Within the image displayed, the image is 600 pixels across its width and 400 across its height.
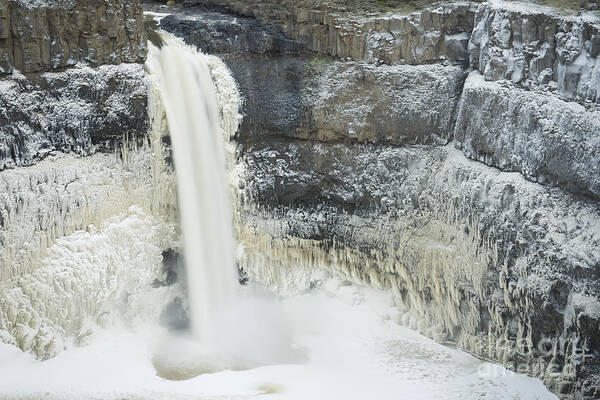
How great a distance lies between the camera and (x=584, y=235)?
9375 millimetres

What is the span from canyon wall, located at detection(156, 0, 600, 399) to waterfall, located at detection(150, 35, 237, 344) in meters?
0.49

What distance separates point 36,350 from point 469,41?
25.9ft

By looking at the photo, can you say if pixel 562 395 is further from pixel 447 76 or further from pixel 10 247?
pixel 10 247

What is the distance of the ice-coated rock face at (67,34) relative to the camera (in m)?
10.1

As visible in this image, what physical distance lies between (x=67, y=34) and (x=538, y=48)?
6.60 m

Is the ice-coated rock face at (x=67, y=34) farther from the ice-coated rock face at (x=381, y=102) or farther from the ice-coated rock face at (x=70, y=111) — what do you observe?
the ice-coated rock face at (x=381, y=102)

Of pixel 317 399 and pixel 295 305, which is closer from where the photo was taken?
pixel 317 399

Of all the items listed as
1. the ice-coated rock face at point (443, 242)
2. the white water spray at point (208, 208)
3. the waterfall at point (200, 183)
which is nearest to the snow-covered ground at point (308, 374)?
the ice-coated rock face at point (443, 242)

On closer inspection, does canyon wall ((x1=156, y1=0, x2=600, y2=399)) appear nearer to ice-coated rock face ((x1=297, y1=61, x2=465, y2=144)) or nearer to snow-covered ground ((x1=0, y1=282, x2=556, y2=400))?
ice-coated rock face ((x1=297, y1=61, x2=465, y2=144))

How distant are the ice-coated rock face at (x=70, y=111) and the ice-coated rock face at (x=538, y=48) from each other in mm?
5188

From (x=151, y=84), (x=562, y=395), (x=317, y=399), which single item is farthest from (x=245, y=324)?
(x=562, y=395)

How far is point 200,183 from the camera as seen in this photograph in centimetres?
1182

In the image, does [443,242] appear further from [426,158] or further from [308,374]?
[308,374]

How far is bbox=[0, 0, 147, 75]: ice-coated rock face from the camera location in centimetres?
1008
